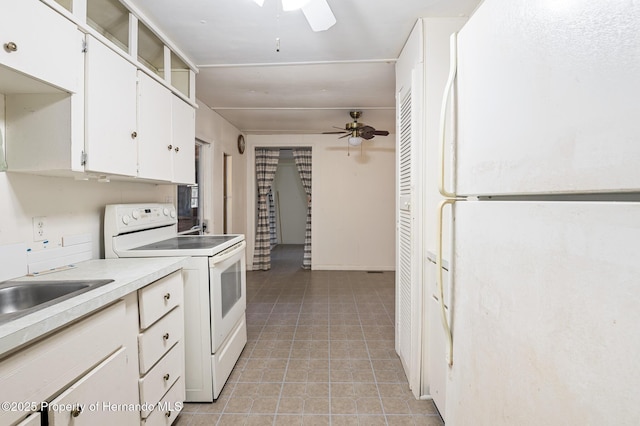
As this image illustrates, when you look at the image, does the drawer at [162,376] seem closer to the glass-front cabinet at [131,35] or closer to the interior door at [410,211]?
the interior door at [410,211]

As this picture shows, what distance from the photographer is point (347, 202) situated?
209 inches

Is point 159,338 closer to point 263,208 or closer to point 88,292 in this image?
point 88,292

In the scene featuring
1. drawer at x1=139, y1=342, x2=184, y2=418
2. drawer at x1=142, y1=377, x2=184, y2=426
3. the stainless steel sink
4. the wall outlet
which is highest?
the wall outlet

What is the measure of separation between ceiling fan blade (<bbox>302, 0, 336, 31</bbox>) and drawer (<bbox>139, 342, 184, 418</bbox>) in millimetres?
1905

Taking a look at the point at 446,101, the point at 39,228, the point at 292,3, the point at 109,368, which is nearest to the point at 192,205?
the point at 39,228

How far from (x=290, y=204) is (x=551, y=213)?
7655 millimetres

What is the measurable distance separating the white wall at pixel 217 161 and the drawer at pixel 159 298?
2.08 m

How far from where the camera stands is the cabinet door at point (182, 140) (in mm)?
2193

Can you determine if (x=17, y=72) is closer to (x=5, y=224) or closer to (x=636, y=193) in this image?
(x=5, y=224)

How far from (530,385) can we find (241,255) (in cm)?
210

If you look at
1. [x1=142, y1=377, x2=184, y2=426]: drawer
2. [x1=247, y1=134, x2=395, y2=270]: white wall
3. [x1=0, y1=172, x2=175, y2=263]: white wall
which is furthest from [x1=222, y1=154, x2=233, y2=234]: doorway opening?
[x1=142, y1=377, x2=184, y2=426]: drawer

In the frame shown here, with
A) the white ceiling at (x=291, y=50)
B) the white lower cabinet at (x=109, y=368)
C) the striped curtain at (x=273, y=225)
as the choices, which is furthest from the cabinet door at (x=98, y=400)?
the striped curtain at (x=273, y=225)

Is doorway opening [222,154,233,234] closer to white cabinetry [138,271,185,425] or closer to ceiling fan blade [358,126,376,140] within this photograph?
ceiling fan blade [358,126,376,140]

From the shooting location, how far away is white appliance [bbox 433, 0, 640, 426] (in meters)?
0.45
